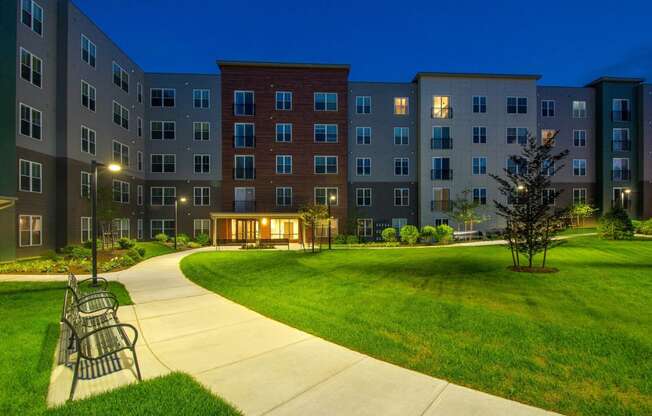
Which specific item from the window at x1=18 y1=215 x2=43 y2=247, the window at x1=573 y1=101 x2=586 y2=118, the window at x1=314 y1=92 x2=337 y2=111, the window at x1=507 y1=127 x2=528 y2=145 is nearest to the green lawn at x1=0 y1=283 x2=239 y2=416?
the window at x1=18 y1=215 x2=43 y2=247

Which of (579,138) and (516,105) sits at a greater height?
(516,105)

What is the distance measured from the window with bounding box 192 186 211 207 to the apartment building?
14.8 meters

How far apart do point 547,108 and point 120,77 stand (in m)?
44.6

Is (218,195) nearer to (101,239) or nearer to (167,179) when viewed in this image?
(167,179)

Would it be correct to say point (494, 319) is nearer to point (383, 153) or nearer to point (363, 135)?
point (383, 153)

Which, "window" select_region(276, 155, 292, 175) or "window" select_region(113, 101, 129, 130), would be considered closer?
"window" select_region(113, 101, 129, 130)

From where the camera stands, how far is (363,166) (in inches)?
1455

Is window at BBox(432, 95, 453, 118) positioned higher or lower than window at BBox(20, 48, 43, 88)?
higher

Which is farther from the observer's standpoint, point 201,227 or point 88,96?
point 201,227

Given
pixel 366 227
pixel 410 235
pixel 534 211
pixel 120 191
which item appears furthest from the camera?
pixel 366 227

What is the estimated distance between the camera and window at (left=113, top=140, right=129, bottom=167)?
98.2 ft

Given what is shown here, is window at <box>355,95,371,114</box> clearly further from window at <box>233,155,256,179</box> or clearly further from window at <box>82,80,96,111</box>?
window at <box>82,80,96,111</box>

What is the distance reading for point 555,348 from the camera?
581 centimetres

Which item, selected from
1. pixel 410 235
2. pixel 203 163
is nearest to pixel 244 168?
pixel 203 163
